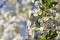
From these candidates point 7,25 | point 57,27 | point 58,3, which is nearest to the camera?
point 57,27

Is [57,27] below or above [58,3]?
below

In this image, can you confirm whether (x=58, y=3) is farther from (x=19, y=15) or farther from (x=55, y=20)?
(x=19, y=15)

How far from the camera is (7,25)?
136 inches

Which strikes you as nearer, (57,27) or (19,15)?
(57,27)

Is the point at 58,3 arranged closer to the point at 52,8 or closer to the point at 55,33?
the point at 52,8

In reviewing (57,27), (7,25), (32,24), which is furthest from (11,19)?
(57,27)

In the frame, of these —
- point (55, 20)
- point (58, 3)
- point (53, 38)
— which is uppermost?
point (58, 3)

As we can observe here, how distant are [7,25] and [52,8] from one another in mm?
1644

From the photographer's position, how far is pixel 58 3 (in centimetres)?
196

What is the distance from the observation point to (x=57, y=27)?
1.83 m

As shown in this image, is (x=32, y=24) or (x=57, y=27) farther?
(x=32, y=24)

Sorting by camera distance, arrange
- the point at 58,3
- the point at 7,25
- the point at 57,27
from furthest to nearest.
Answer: the point at 7,25
the point at 58,3
the point at 57,27

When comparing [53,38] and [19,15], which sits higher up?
[19,15]

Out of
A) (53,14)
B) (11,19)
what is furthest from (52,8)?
(11,19)
